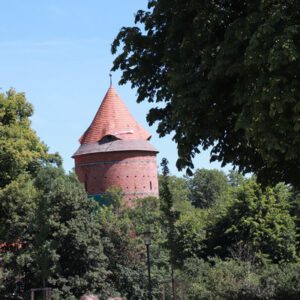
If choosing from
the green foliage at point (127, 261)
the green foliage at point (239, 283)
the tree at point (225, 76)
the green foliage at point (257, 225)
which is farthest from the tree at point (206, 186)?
the tree at point (225, 76)

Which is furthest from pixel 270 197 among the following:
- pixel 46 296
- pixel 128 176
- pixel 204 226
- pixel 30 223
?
pixel 128 176

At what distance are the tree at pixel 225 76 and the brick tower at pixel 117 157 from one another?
46382 millimetres

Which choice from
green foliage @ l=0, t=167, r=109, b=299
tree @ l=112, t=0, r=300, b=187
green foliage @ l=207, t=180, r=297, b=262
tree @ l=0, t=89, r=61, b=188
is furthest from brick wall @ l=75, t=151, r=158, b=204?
tree @ l=112, t=0, r=300, b=187

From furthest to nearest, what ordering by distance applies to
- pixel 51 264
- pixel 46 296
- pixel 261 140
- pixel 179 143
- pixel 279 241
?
pixel 279 241 < pixel 51 264 < pixel 46 296 < pixel 179 143 < pixel 261 140

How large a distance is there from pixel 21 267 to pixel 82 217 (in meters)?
3.51

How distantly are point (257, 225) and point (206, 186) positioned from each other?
55.7 m

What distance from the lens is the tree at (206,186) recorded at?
299ft

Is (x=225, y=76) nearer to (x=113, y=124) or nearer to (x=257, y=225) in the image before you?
(x=257, y=225)

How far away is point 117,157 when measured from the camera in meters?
60.8

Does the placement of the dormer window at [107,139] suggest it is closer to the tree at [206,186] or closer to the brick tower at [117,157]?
the brick tower at [117,157]

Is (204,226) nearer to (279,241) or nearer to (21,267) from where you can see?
(279,241)

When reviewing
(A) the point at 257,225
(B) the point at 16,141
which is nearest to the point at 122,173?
(A) the point at 257,225

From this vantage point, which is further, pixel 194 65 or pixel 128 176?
pixel 128 176

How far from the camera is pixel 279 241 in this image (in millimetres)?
36375
